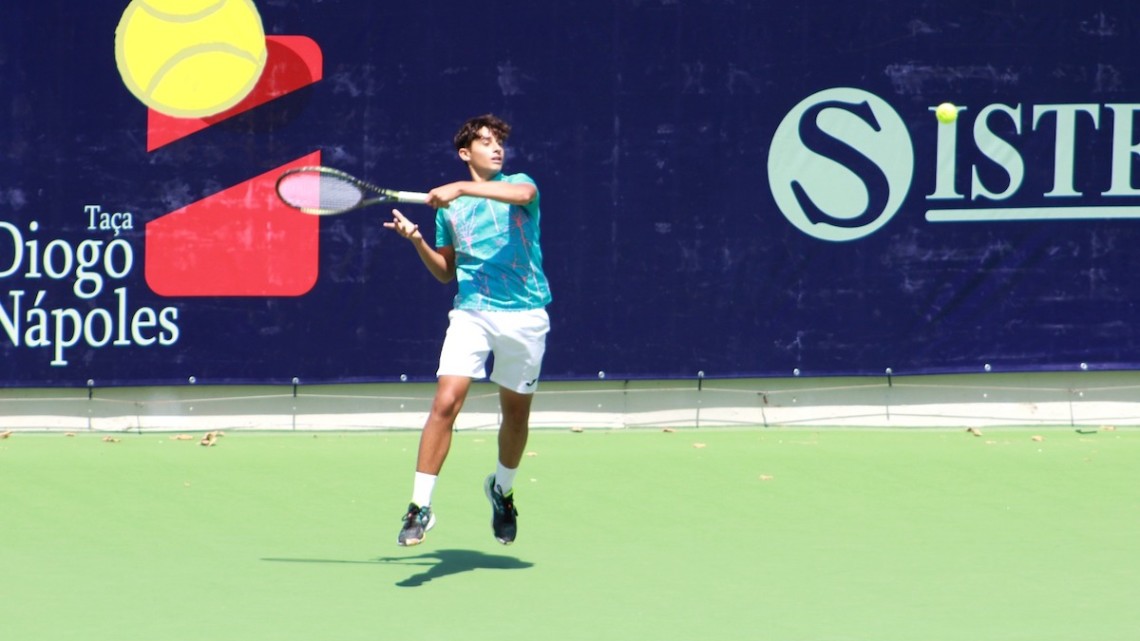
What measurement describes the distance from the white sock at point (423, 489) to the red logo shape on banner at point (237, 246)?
2.97 metres

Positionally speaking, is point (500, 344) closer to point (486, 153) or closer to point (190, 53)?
point (486, 153)

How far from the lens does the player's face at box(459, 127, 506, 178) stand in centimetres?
636

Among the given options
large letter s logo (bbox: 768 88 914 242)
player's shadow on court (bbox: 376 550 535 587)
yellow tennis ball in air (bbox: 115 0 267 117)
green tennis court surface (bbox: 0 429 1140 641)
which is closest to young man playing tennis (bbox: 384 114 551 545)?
player's shadow on court (bbox: 376 550 535 587)

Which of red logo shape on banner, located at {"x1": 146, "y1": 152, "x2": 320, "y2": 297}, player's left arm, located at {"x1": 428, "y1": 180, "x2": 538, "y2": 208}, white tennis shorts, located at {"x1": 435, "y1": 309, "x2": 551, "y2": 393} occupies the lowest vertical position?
white tennis shorts, located at {"x1": 435, "y1": 309, "x2": 551, "y2": 393}

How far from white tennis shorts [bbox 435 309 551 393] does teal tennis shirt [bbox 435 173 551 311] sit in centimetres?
4

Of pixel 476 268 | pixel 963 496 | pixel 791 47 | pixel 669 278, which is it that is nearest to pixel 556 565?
pixel 476 268

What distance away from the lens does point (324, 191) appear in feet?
20.8

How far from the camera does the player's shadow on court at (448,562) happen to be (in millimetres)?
6172

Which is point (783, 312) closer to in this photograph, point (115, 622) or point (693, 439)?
point (693, 439)

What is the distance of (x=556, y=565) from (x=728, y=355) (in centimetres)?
294

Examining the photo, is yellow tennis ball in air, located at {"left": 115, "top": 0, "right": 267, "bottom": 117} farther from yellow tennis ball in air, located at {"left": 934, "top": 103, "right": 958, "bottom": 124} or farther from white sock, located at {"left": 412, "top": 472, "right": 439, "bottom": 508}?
yellow tennis ball in air, located at {"left": 934, "top": 103, "right": 958, "bottom": 124}

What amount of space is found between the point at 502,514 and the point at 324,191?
141cm

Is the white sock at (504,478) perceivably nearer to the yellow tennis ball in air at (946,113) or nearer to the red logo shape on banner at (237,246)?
the red logo shape on banner at (237,246)

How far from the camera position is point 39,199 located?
8570 mm
